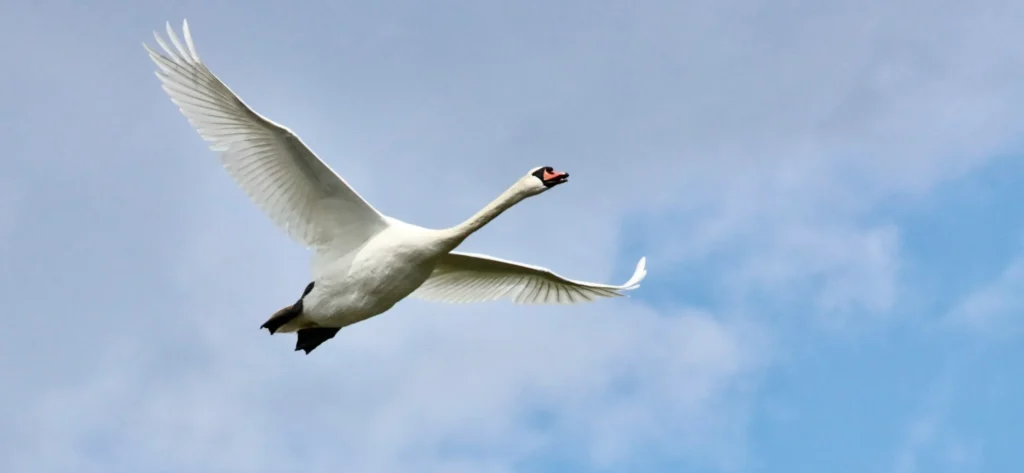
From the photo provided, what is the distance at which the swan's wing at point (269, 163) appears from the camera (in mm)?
25281

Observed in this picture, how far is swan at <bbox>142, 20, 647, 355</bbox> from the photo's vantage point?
25406mm

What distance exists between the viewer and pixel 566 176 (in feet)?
85.6

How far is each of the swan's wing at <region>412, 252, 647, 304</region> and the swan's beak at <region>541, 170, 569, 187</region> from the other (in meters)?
2.51

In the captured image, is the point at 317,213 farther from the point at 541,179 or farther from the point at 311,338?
the point at 541,179

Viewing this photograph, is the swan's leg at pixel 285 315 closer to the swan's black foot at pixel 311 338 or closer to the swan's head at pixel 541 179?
the swan's black foot at pixel 311 338

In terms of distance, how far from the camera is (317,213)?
2652 centimetres

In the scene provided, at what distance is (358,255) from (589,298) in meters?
5.76

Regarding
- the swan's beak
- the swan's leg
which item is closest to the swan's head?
the swan's beak

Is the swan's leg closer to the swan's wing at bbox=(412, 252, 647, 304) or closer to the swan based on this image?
the swan

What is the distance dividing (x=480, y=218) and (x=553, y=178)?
128 centimetres

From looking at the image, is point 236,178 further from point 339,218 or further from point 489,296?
point 489,296

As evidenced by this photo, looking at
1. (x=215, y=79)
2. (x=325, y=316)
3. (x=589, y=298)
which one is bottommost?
(x=325, y=316)

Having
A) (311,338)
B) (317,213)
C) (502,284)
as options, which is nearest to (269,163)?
(317,213)

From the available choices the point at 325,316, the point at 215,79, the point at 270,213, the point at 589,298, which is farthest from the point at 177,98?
the point at 589,298
